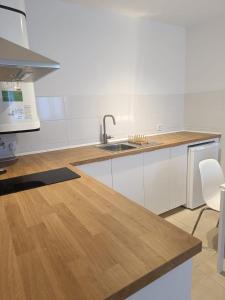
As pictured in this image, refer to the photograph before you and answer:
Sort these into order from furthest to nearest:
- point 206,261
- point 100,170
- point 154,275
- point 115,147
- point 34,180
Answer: point 115,147
point 100,170
point 206,261
point 34,180
point 154,275

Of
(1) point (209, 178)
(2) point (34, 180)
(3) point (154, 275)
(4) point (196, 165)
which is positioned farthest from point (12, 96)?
(4) point (196, 165)

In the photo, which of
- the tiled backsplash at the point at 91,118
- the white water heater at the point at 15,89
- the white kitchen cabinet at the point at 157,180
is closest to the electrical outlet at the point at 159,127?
the tiled backsplash at the point at 91,118

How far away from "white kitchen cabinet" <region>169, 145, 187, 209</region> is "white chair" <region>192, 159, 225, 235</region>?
0.48m

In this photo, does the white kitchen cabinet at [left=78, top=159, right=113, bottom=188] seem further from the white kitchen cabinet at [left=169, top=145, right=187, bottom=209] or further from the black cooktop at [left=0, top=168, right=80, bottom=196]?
the white kitchen cabinet at [left=169, top=145, right=187, bottom=209]

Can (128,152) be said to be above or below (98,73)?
below

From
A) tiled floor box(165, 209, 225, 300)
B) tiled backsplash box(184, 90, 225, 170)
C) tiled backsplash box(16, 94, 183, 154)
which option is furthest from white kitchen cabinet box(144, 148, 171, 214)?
tiled backsplash box(184, 90, 225, 170)

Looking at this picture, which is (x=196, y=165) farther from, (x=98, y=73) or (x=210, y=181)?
(x=98, y=73)

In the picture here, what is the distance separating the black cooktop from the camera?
1.22 metres

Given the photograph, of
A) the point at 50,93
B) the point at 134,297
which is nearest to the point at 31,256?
the point at 134,297

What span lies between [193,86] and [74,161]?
2066mm

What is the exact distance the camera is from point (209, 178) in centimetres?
186

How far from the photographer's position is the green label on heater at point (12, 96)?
1536 millimetres

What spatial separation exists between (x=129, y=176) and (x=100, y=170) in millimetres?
331

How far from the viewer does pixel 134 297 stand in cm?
61
